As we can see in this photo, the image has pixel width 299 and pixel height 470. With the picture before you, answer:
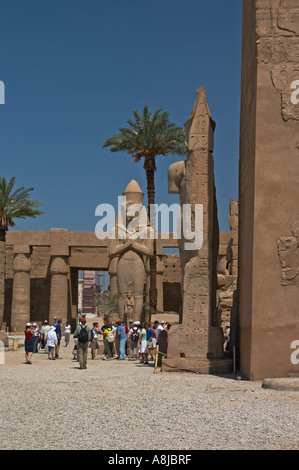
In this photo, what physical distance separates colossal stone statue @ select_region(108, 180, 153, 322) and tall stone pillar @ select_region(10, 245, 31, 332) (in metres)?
11.3

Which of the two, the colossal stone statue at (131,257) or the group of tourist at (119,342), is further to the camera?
the colossal stone statue at (131,257)

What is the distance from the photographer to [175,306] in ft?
102

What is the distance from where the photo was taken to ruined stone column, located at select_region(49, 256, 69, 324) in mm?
27938

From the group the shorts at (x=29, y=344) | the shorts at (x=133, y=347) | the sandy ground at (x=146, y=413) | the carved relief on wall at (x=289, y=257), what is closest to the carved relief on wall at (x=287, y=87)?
the carved relief on wall at (x=289, y=257)

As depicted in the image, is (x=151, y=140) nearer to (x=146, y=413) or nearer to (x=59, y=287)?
(x=59, y=287)

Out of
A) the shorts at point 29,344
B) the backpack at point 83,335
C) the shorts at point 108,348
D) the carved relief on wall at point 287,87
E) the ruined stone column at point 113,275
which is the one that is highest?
the carved relief on wall at point 287,87

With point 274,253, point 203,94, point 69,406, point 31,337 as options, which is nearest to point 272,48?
point 203,94

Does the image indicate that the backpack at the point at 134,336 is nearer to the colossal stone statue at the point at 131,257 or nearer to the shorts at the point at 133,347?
the shorts at the point at 133,347

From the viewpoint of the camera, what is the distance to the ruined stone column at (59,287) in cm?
2794

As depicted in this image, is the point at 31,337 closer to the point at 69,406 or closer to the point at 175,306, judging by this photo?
the point at 69,406

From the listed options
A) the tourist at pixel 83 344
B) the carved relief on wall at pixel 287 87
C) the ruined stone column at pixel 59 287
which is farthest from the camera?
the ruined stone column at pixel 59 287

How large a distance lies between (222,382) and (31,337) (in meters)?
5.60

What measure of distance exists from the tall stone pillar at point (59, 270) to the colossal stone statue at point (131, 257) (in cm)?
1012

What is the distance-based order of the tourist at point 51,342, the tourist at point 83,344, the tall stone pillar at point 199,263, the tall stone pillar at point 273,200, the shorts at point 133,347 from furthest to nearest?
the shorts at point 133,347
the tourist at point 51,342
the tourist at point 83,344
the tall stone pillar at point 199,263
the tall stone pillar at point 273,200
